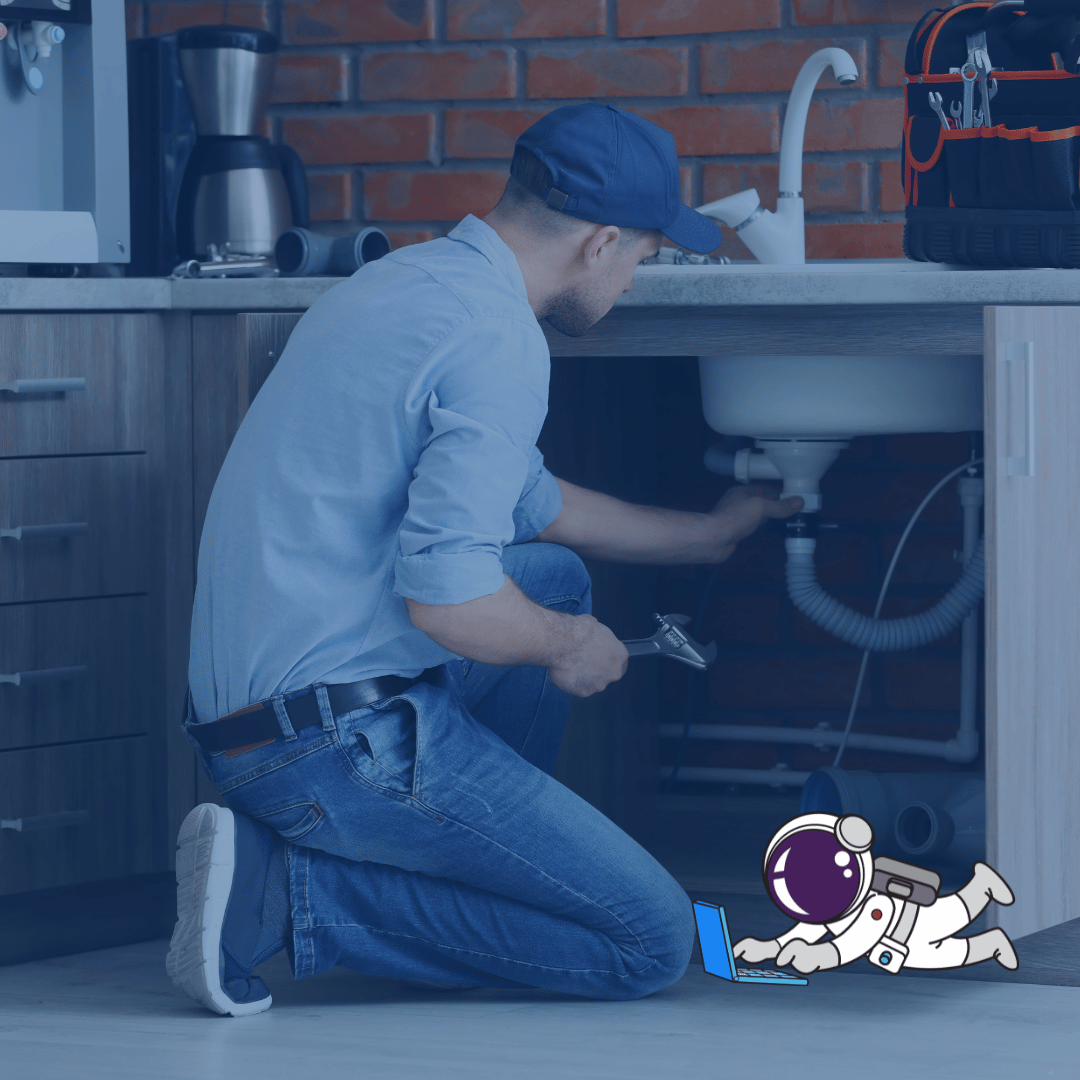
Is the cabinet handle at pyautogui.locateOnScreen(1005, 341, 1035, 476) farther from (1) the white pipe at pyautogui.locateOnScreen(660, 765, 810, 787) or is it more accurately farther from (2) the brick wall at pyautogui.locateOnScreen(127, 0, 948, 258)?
(1) the white pipe at pyautogui.locateOnScreen(660, 765, 810, 787)

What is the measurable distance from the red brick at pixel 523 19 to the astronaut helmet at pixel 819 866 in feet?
3.96

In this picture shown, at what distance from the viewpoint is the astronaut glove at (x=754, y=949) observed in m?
1.61

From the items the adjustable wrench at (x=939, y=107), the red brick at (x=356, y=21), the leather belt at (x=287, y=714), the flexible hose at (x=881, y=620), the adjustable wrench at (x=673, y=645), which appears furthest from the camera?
the red brick at (x=356, y=21)

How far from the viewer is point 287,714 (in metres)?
1.50

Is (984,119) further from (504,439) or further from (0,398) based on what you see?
(0,398)

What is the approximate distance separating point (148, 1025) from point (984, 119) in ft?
3.85

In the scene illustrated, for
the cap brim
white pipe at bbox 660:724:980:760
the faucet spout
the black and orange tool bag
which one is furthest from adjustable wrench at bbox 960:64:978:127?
white pipe at bbox 660:724:980:760

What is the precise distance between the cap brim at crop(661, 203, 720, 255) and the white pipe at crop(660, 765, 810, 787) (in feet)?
2.85

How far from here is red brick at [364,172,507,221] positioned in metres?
2.38

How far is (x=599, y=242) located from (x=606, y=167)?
0.07 metres

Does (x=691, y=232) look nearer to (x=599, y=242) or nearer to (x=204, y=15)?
(x=599, y=242)

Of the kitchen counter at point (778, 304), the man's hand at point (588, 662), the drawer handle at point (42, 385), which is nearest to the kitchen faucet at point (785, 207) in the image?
the kitchen counter at point (778, 304)

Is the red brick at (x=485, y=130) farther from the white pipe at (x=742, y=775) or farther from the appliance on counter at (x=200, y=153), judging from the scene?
the white pipe at (x=742, y=775)

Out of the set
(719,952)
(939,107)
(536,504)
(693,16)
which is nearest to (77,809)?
(536,504)
